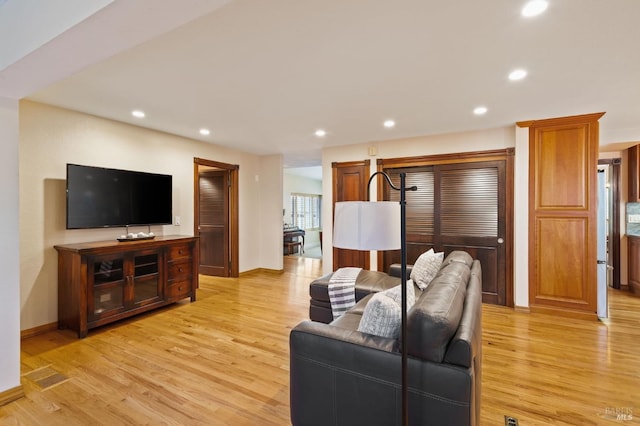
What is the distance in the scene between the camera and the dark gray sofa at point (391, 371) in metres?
1.28

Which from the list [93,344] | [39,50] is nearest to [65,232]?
[93,344]

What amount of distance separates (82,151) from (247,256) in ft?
10.7

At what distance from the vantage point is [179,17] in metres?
1.32

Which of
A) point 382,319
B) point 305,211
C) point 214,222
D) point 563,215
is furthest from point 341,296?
point 305,211

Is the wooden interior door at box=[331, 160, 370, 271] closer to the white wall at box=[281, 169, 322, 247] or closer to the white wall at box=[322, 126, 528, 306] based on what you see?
the white wall at box=[322, 126, 528, 306]

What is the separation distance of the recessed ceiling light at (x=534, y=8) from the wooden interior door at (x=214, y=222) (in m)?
4.99

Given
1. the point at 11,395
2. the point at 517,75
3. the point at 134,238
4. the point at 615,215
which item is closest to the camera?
the point at 11,395

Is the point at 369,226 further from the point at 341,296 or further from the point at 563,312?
the point at 563,312

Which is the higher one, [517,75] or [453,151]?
[517,75]

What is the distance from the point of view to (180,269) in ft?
13.5

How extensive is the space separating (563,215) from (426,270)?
2.12m

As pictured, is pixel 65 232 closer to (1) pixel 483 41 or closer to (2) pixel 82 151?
(2) pixel 82 151

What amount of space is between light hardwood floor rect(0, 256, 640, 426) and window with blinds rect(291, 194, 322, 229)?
7238 mm

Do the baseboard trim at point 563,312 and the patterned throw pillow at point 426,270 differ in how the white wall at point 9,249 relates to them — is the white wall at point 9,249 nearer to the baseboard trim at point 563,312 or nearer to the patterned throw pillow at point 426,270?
the patterned throw pillow at point 426,270
